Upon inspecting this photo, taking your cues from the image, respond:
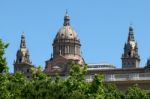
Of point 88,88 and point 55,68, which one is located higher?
point 55,68

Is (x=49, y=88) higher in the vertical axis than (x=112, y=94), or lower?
lower

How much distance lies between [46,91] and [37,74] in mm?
14756

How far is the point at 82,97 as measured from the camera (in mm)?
65250

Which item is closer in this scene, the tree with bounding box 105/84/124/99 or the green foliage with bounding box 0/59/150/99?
the green foliage with bounding box 0/59/150/99

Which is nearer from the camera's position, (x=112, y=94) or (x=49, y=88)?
(x=49, y=88)

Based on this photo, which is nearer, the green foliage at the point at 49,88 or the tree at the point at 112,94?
the green foliage at the point at 49,88

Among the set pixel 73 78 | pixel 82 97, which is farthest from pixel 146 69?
pixel 82 97

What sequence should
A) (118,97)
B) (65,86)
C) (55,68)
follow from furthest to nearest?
(55,68) → (118,97) → (65,86)

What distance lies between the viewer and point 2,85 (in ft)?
202

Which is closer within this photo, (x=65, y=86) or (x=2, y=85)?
(x=2, y=85)

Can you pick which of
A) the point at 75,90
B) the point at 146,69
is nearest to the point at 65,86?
the point at 75,90

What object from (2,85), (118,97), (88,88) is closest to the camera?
(2,85)

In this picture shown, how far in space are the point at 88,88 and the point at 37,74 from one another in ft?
23.5

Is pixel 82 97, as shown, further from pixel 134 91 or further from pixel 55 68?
pixel 55 68
